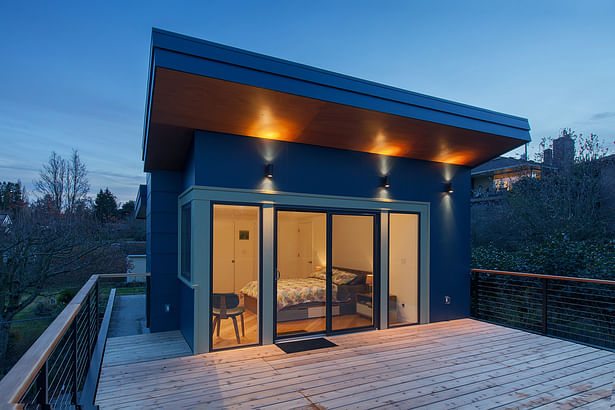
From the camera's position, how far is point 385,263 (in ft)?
18.4

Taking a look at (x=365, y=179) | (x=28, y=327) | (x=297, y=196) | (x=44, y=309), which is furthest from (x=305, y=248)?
(x=44, y=309)

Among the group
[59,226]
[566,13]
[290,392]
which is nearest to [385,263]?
[290,392]

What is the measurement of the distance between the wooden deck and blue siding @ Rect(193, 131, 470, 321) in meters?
1.37

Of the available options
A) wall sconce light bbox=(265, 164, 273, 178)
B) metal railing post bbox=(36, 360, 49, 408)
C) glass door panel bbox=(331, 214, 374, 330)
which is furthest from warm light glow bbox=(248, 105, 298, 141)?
metal railing post bbox=(36, 360, 49, 408)

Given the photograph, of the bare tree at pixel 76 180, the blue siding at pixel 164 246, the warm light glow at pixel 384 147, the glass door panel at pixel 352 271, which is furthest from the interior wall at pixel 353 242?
the bare tree at pixel 76 180

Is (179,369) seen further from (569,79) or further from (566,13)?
(569,79)

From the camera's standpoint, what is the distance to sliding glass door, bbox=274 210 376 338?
495 cm

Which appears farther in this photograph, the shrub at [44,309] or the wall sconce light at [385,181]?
the shrub at [44,309]

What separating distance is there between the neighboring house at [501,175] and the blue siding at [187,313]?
10.7m

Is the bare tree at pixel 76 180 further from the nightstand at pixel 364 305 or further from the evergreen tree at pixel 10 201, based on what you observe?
the nightstand at pixel 364 305

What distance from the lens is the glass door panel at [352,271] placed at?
5.28 m

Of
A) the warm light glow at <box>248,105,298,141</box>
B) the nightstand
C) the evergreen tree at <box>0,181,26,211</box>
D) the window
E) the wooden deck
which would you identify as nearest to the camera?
the wooden deck

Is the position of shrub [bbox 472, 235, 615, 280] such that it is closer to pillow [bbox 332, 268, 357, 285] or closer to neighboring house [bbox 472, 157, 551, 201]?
pillow [bbox 332, 268, 357, 285]

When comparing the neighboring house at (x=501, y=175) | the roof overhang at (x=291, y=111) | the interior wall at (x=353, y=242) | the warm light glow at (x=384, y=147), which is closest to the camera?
the roof overhang at (x=291, y=111)
